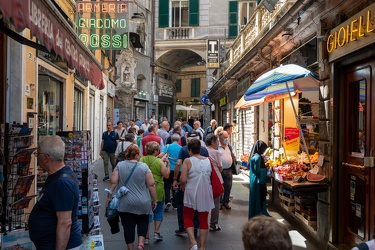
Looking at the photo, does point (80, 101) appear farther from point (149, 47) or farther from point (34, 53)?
point (149, 47)

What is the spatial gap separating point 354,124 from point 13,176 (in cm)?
426

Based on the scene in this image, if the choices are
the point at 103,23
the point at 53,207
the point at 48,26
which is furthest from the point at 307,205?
the point at 103,23

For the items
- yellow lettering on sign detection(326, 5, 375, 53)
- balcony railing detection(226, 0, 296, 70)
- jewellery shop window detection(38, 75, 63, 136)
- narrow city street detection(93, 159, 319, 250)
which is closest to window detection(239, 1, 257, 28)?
balcony railing detection(226, 0, 296, 70)

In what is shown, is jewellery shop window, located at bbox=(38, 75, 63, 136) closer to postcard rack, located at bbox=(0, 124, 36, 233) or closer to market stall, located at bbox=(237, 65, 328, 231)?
market stall, located at bbox=(237, 65, 328, 231)

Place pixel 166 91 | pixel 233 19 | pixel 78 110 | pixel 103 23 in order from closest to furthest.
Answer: pixel 103 23, pixel 78 110, pixel 233 19, pixel 166 91

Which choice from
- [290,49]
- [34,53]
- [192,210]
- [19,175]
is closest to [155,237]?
[192,210]

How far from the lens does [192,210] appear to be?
603 centimetres

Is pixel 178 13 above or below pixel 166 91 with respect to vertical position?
above

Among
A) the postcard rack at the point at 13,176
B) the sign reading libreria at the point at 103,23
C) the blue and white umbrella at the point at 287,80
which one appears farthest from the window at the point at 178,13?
the postcard rack at the point at 13,176

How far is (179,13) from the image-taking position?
103ft

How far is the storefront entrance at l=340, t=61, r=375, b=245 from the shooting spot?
521 centimetres

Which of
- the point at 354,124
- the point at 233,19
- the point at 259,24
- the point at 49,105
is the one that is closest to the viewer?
the point at 354,124

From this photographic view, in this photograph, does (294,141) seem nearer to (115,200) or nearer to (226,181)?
(226,181)

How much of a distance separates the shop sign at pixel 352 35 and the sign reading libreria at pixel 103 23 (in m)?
7.65
